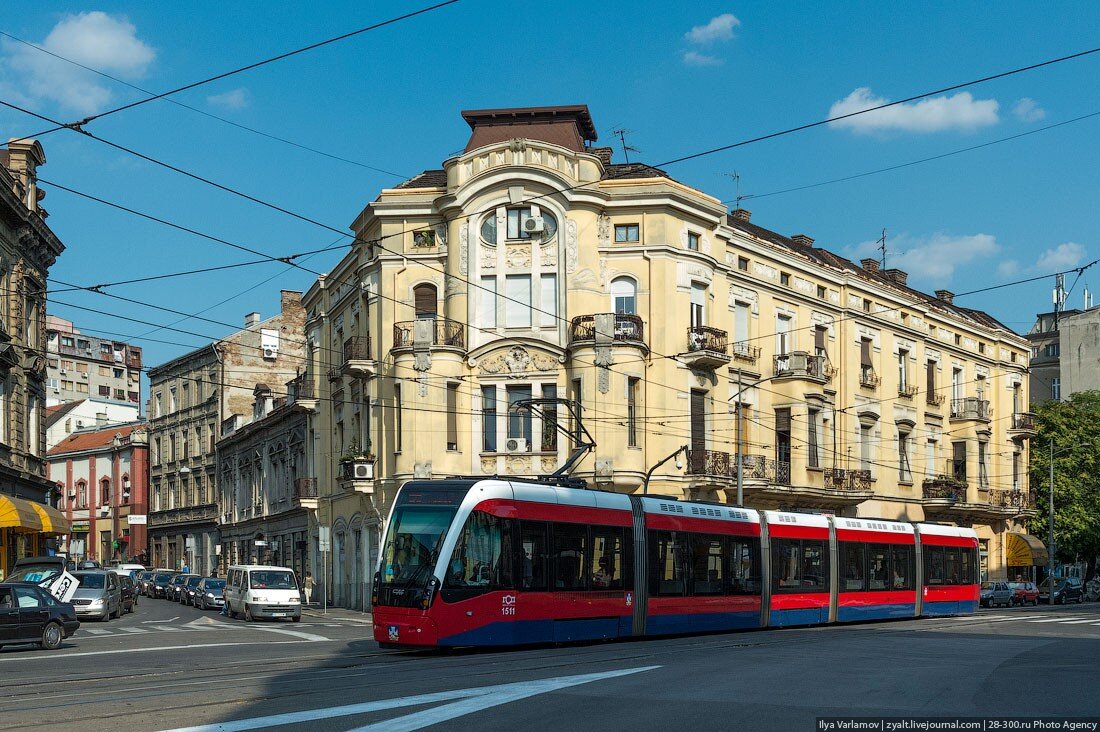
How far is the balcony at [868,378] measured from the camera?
172 ft

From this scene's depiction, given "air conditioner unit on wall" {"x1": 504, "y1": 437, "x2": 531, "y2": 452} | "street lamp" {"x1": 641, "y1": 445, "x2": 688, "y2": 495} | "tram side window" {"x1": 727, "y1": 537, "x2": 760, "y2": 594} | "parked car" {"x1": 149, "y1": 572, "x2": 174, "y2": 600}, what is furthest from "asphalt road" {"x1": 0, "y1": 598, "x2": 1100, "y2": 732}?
"parked car" {"x1": 149, "y1": 572, "x2": 174, "y2": 600}

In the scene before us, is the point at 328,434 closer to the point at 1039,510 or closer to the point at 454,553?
the point at 454,553

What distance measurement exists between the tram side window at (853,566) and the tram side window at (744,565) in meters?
4.17

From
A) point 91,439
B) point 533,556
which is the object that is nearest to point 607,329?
point 533,556

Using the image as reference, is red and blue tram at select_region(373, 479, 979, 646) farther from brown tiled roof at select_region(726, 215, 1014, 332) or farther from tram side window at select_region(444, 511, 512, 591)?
brown tiled roof at select_region(726, 215, 1014, 332)

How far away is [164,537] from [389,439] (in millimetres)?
42210

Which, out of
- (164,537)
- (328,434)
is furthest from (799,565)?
(164,537)

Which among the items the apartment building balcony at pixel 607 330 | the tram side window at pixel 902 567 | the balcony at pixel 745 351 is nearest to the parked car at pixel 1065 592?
the balcony at pixel 745 351

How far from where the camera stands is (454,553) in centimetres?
2077

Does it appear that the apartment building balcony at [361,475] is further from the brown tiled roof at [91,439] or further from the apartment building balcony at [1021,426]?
the brown tiled roof at [91,439]

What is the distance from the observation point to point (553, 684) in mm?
14586

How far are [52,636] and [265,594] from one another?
15.7 m

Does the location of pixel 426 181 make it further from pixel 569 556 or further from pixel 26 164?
pixel 569 556

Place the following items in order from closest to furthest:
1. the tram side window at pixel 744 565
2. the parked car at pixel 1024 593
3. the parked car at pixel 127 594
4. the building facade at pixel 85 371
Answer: the tram side window at pixel 744 565, the parked car at pixel 127 594, the parked car at pixel 1024 593, the building facade at pixel 85 371
